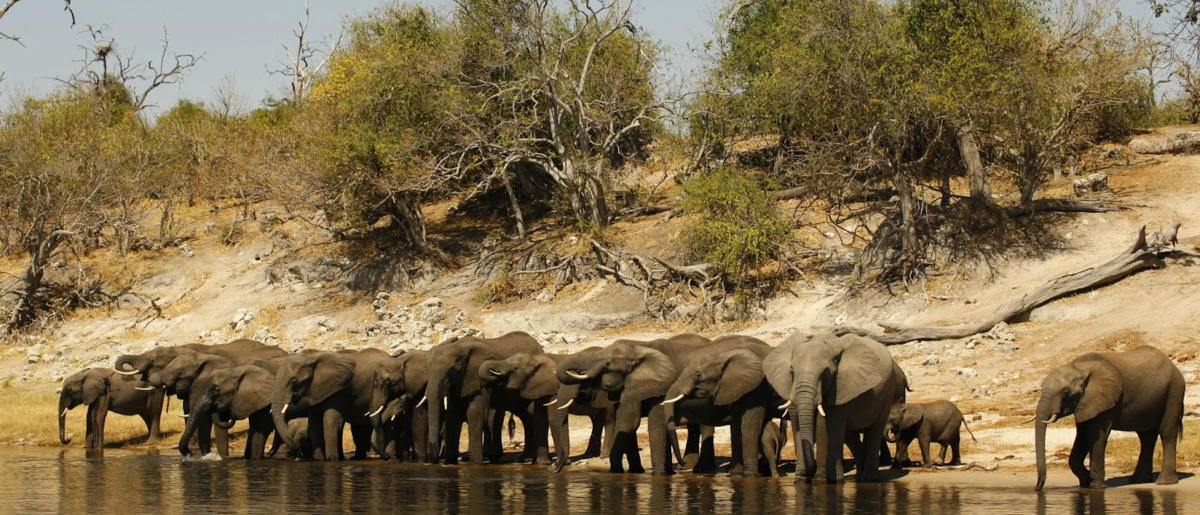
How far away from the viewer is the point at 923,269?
31.9m

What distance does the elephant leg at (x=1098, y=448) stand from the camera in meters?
14.8

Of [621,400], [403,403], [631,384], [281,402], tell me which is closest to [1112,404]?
[631,384]

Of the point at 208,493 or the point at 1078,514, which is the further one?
the point at 208,493

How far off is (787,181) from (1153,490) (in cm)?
2703

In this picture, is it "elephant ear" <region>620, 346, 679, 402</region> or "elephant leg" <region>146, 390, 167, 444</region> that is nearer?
"elephant ear" <region>620, 346, 679, 402</region>

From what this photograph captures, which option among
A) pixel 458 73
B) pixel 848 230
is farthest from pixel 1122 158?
pixel 458 73

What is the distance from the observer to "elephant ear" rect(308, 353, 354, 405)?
845 inches

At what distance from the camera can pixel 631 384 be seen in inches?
714

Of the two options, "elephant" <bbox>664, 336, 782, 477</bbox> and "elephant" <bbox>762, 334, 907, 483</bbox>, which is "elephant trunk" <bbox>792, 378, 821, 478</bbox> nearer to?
"elephant" <bbox>762, 334, 907, 483</bbox>

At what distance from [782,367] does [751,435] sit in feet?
4.78

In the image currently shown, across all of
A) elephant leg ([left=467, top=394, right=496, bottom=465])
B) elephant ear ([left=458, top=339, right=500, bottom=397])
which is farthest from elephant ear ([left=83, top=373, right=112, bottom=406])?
elephant leg ([left=467, top=394, right=496, bottom=465])

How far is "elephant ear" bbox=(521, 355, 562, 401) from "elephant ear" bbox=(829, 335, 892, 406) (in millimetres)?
5117

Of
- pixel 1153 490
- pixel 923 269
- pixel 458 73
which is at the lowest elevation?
pixel 1153 490

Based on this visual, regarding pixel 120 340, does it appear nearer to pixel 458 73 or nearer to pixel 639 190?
pixel 458 73
